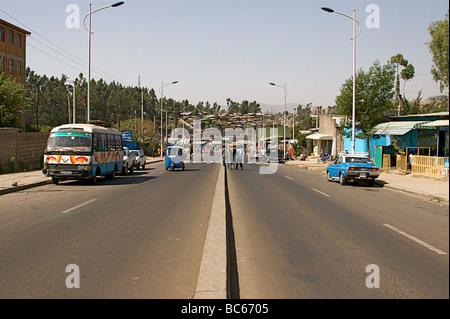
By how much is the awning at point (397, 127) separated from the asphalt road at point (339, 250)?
53.8 feet

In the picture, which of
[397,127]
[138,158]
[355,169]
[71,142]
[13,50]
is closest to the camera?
[71,142]

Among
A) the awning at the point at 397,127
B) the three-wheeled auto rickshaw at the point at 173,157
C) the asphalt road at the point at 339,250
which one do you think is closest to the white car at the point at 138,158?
the three-wheeled auto rickshaw at the point at 173,157

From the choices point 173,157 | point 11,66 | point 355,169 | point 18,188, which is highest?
point 11,66

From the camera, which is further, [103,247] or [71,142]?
[71,142]

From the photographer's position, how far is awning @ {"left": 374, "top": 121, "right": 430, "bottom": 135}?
1139 inches

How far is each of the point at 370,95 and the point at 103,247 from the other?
29276 millimetres

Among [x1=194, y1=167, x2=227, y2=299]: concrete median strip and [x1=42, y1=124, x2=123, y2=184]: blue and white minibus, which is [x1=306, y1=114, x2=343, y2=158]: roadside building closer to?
[x1=42, y1=124, x2=123, y2=184]: blue and white minibus

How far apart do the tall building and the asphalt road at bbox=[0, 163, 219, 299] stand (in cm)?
4364

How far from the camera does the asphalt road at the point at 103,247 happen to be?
5465 millimetres

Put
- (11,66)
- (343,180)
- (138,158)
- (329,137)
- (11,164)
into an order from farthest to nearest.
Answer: (11,66), (329,137), (138,158), (11,164), (343,180)

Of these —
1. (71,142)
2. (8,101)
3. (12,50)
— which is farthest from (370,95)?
(12,50)

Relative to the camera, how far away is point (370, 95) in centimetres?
3297

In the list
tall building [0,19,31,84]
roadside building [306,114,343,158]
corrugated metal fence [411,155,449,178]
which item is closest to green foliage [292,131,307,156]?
roadside building [306,114,343,158]

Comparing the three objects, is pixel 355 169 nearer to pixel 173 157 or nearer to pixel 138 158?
pixel 173 157
